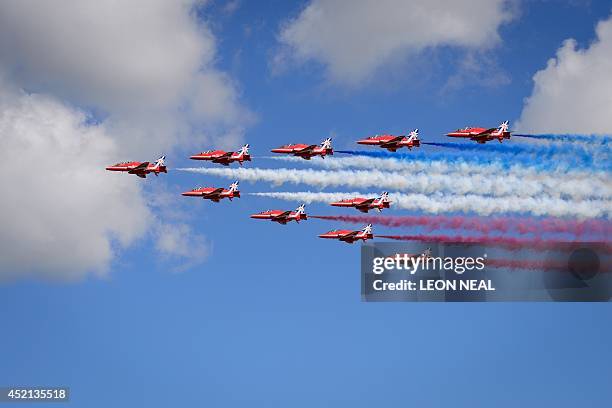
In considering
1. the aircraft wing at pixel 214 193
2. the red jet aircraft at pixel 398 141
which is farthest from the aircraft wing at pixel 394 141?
the aircraft wing at pixel 214 193

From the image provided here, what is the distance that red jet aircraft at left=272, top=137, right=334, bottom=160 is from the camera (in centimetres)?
18425

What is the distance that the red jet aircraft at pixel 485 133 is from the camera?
17688cm

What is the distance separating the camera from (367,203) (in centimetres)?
18788

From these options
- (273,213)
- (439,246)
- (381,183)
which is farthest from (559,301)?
(273,213)

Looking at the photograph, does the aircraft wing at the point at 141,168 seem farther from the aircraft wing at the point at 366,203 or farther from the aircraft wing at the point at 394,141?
the aircraft wing at the point at 394,141

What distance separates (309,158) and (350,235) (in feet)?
56.8

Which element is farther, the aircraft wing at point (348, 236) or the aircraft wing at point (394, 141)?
the aircraft wing at point (348, 236)

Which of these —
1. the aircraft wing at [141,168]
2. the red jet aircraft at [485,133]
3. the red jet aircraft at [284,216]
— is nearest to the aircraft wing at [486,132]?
the red jet aircraft at [485,133]

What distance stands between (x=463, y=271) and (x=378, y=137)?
29.3 m

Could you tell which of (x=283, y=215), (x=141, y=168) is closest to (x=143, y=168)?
(x=141, y=168)

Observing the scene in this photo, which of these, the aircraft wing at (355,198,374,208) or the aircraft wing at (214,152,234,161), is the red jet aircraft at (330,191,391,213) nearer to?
the aircraft wing at (355,198,374,208)

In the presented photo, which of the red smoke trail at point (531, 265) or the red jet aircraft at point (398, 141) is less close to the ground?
the red jet aircraft at point (398, 141)

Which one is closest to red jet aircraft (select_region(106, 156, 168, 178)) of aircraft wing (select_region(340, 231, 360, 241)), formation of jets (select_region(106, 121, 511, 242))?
formation of jets (select_region(106, 121, 511, 242))

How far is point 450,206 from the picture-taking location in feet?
573
